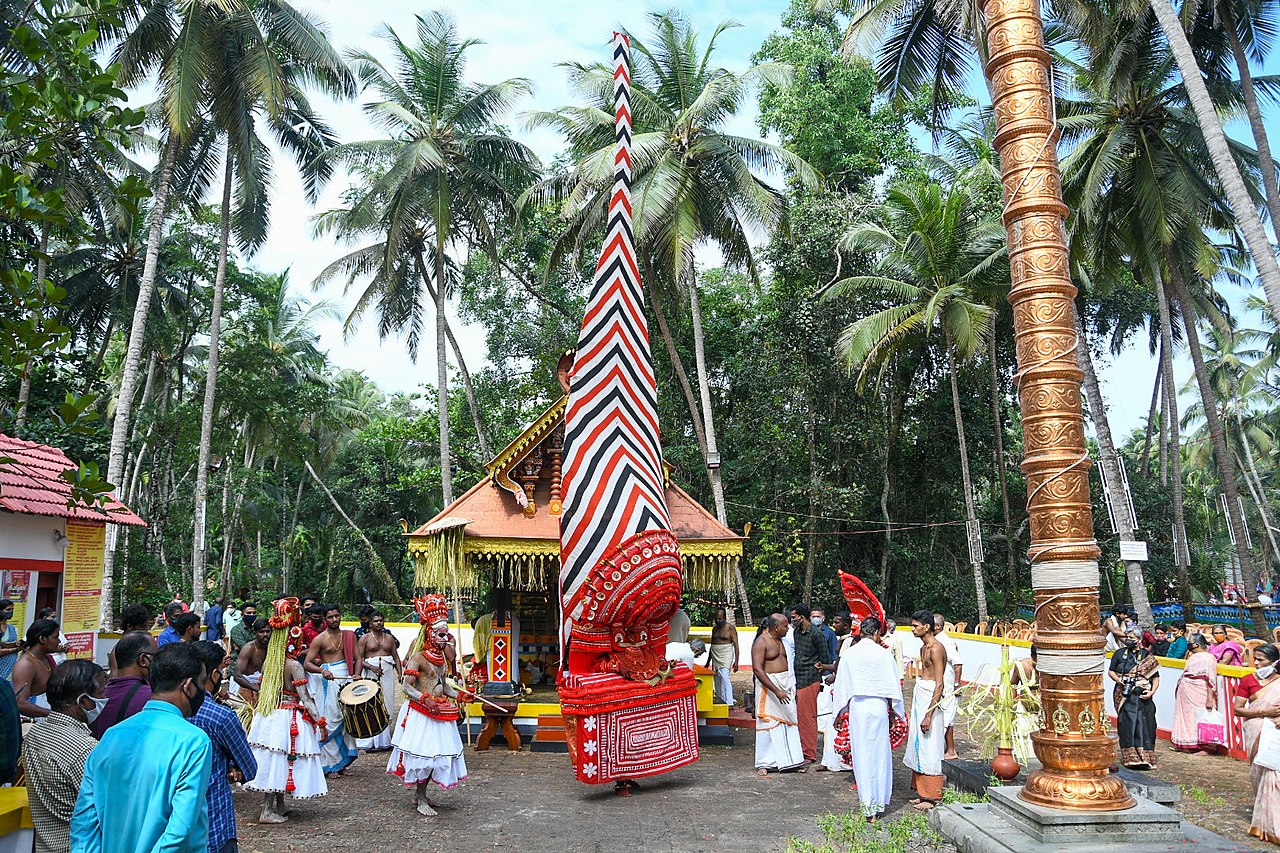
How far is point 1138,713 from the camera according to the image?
33.3 feet

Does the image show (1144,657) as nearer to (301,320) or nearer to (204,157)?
(204,157)

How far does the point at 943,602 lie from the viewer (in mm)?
26500

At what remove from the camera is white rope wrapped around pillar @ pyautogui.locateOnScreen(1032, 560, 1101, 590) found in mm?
5375

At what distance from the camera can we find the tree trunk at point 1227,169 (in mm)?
11922

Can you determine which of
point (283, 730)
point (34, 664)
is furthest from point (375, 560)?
point (34, 664)

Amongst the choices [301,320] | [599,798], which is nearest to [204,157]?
[301,320]

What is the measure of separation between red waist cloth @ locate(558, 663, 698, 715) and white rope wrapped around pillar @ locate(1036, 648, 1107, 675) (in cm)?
441

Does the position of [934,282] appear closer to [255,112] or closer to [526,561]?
[526,561]

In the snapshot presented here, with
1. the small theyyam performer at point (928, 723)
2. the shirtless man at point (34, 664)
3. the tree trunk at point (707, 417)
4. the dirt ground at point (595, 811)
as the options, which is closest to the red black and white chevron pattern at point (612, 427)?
the dirt ground at point (595, 811)

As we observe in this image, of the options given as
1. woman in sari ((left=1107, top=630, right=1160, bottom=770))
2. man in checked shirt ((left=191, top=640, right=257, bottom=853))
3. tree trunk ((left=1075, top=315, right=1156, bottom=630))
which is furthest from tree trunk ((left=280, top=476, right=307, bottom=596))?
man in checked shirt ((left=191, top=640, right=257, bottom=853))

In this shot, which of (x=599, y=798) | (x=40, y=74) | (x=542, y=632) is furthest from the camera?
(x=542, y=632)

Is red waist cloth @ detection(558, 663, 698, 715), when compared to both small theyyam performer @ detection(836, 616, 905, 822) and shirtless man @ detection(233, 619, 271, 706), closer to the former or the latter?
small theyyam performer @ detection(836, 616, 905, 822)

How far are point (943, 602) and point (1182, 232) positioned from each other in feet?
39.5

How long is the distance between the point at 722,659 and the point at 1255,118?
12.6 meters
